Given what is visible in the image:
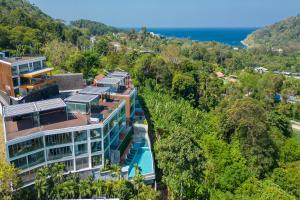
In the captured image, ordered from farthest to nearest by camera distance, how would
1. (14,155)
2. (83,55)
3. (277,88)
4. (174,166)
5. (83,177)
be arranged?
(277,88)
(83,55)
(83,177)
(174,166)
(14,155)

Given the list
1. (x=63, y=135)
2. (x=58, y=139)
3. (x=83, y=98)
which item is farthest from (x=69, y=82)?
(x=58, y=139)

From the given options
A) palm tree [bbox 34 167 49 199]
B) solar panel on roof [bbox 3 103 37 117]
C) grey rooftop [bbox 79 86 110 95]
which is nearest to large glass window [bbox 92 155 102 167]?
palm tree [bbox 34 167 49 199]

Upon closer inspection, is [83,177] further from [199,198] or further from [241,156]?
[241,156]

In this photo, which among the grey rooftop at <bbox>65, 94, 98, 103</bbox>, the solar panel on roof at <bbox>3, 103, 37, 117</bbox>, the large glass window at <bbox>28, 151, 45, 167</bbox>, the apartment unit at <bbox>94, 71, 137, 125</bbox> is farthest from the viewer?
the apartment unit at <bbox>94, 71, 137, 125</bbox>

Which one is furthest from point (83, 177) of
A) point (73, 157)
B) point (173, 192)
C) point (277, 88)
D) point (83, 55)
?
point (277, 88)

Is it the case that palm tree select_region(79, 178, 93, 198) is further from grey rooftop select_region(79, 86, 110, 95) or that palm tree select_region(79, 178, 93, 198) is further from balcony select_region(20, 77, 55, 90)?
balcony select_region(20, 77, 55, 90)

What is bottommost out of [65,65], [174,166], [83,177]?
[83,177]

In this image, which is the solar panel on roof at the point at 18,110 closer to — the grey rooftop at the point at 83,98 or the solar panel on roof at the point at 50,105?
the solar panel on roof at the point at 50,105

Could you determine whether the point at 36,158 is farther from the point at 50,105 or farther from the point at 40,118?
the point at 50,105
